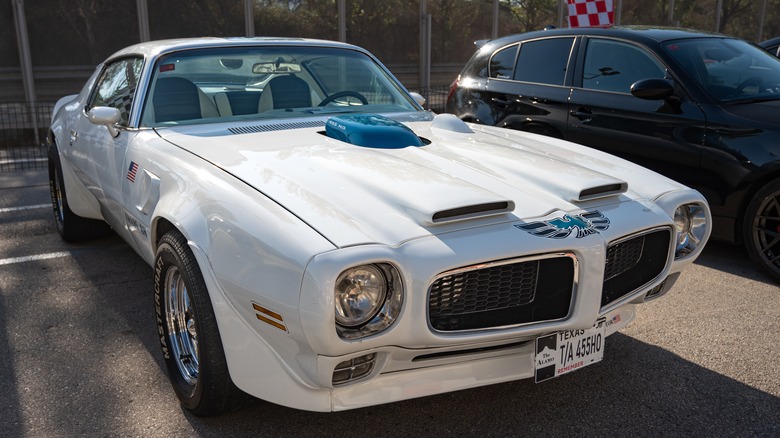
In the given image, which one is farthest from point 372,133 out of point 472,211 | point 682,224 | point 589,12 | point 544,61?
point 589,12

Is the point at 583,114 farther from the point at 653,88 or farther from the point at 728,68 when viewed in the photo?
the point at 728,68

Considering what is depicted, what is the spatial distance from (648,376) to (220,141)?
2.28 m

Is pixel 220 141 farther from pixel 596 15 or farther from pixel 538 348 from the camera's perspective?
pixel 596 15

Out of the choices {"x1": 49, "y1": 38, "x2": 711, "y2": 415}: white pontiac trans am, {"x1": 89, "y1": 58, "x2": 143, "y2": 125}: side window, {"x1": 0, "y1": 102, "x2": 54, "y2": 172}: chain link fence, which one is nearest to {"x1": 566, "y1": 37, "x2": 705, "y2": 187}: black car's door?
{"x1": 49, "y1": 38, "x2": 711, "y2": 415}: white pontiac trans am

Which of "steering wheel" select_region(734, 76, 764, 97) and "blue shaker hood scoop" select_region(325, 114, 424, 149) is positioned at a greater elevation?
"steering wheel" select_region(734, 76, 764, 97)

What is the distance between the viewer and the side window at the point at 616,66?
214 inches

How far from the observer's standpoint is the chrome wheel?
3.01 m

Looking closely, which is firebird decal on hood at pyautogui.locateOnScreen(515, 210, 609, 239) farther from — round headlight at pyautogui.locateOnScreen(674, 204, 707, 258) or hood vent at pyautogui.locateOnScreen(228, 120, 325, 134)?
hood vent at pyautogui.locateOnScreen(228, 120, 325, 134)

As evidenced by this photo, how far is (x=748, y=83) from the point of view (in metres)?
5.19

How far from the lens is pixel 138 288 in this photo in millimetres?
4477

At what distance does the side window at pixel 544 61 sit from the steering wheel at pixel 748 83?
135cm

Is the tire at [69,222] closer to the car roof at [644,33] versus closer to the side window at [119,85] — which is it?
the side window at [119,85]

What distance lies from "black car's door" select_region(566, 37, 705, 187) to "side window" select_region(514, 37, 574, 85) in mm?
160

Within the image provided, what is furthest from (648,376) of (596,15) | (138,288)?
(596,15)
